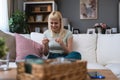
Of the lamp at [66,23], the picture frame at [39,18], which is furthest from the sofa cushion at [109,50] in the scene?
the picture frame at [39,18]

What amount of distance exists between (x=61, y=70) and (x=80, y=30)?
15.9ft

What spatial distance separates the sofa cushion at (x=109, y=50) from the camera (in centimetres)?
293

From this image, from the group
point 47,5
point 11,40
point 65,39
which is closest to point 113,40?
point 65,39

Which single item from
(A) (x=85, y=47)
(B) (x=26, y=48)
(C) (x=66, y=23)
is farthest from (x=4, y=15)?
(A) (x=85, y=47)

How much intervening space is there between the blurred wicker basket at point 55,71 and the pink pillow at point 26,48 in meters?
1.55

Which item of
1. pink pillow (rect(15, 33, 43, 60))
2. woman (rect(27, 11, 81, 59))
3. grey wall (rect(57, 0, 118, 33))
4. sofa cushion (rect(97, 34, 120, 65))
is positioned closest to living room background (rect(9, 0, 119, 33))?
grey wall (rect(57, 0, 118, 33))

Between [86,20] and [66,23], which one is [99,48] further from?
[86,20]

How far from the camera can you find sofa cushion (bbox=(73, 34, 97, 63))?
2.96 meters

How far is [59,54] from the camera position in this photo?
2.49 metres

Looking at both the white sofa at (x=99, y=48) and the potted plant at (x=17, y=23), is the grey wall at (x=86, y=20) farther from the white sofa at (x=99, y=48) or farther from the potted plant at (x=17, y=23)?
the white sofa at (x=99, y=48)

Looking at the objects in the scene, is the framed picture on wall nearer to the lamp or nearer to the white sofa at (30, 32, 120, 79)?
the lamp

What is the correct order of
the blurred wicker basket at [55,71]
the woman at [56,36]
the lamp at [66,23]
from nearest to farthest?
the blurred wicker basket at [55,71]
the woman at [56,36]
the lamp at [66,23]

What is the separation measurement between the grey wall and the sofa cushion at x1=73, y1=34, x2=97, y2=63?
2.87 metres

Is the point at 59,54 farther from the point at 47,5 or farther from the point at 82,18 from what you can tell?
the point at 82,18
